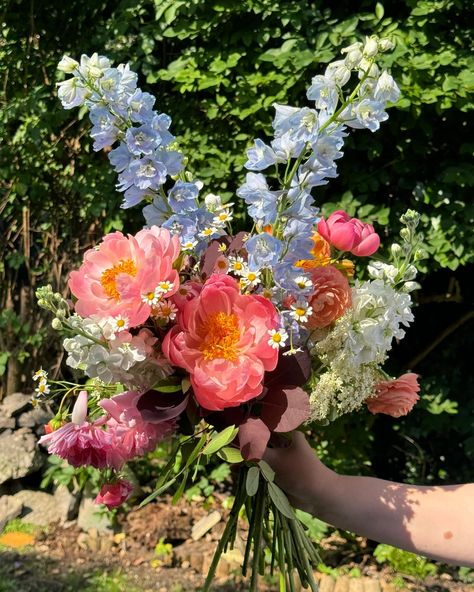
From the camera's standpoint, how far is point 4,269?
14.3 ft

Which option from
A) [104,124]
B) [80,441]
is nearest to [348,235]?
[104,124]

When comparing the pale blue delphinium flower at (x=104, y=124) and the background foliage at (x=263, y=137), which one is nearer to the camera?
the pale blue delphinium flower at (x=104, y=124)

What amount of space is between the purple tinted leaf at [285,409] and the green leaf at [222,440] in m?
0.07

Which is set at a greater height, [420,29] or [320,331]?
[320,331]

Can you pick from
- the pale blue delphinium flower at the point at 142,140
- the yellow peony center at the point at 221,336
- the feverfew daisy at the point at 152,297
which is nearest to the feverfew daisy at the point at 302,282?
the yellow peony center at the point at 221,336

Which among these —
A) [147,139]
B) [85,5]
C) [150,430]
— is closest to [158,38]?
[85,5]

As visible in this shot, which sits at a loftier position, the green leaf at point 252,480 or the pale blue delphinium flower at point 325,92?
the pale blue delphinium flower at point 325,92

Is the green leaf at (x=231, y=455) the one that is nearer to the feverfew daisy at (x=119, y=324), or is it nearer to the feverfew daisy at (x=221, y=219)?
the feverfew daisy at (x=119, y=324)

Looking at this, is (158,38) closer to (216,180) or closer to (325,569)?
(216,180)

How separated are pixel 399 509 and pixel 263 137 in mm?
2182

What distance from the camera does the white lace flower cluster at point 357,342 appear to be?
1.17m

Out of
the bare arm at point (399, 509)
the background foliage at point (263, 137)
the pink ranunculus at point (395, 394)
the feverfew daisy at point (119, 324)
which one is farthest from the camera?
the background foliage at point (263, 137)

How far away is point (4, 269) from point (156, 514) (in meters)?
1.71

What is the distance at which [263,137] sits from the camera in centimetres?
329
